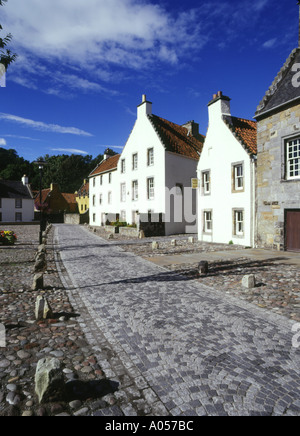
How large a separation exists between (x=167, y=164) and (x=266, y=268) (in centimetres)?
1765

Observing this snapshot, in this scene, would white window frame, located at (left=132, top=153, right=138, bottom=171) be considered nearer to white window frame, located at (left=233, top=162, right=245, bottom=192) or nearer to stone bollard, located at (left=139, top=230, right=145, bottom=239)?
stone bollard, located at (left=139, top=230, right=145, bottom=239)

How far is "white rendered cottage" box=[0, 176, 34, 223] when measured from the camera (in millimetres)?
52062

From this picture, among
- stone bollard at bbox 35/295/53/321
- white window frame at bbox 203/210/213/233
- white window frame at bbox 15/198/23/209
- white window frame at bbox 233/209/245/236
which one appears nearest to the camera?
stone bollard at bbox 35/295/53/321

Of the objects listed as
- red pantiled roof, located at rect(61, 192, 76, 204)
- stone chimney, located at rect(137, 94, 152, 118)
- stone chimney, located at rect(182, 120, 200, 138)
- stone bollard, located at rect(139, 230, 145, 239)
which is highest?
stone chimney, located at rect(137, 94, 152, 118)

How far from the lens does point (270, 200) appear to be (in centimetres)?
1451

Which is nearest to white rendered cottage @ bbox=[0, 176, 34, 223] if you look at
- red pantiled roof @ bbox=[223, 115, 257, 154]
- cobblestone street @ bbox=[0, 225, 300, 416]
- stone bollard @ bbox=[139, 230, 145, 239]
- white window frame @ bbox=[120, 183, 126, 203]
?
white window frame @ bbox=[120, 183, 126, 203]

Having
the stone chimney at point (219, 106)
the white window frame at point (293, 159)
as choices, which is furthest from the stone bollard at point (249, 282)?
the stone chimney at point (219, 106)

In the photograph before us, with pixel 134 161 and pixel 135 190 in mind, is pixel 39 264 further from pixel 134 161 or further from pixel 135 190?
pixel 134 161

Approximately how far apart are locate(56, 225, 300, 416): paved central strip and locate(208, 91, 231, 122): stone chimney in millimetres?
15330

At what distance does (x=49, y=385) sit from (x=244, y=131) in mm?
19495

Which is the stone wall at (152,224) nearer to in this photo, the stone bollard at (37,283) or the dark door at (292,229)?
the dark door at (292,229)

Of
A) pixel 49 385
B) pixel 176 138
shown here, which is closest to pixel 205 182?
pixel 176 138

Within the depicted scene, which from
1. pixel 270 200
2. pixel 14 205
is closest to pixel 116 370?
pixel 270 200
